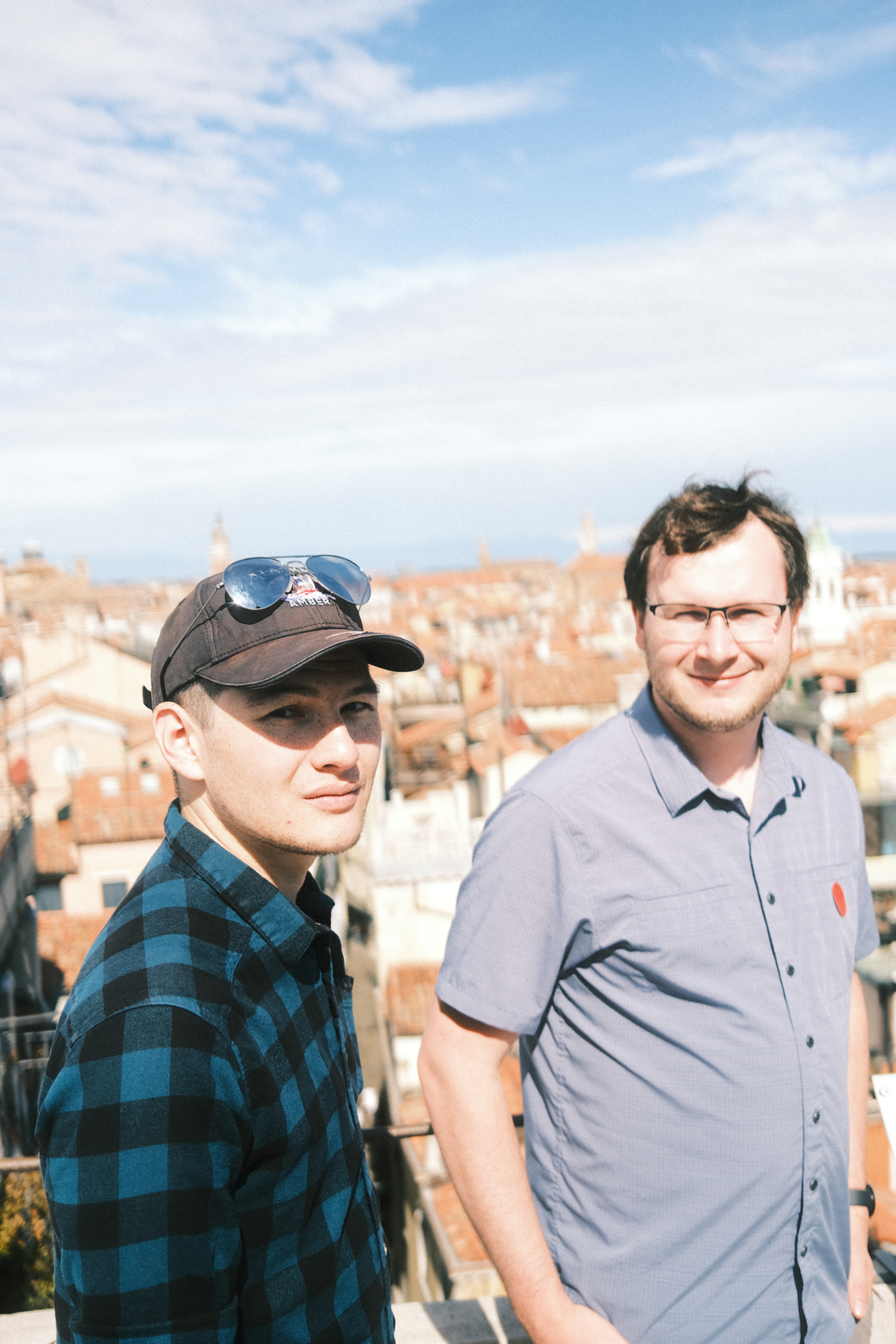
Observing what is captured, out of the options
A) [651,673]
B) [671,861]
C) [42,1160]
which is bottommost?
[42,1160]

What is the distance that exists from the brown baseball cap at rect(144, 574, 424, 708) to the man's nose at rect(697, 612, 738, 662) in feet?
2.09

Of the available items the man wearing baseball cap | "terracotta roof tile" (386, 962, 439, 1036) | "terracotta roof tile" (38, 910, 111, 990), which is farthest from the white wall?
the man wearing baseball cap

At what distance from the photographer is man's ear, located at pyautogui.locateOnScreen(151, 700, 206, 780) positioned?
1462 mm

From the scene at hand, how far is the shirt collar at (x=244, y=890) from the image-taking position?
1396 millimetres

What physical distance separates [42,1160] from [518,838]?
0.88 meters

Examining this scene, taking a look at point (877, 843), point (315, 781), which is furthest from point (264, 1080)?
point (877, 843)

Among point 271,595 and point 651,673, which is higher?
point 271,595

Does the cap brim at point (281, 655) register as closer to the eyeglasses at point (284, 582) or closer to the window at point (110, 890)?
the eyeglasses at point (284, 582)

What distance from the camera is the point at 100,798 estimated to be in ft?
63.2

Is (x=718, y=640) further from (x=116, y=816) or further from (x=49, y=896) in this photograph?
(x=49, y=896)

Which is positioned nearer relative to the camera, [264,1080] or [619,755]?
[264,1080]

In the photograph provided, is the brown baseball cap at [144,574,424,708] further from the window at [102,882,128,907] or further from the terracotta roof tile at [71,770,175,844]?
the window at [102,882,128,907]

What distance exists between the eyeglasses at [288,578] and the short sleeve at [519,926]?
1.62 feet

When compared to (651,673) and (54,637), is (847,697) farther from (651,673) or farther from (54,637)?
(651,673)
